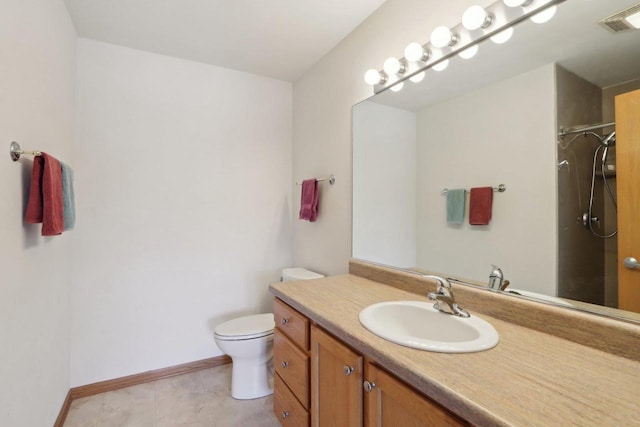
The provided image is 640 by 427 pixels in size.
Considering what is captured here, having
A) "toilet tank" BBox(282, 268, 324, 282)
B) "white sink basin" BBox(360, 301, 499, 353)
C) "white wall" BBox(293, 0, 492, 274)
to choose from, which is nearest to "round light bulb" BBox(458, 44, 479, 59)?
"white wall" BBox(293, 0, 492, 274)

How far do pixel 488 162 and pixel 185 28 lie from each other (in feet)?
6.35

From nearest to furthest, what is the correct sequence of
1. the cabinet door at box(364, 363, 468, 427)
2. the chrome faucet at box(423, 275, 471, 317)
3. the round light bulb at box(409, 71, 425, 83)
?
the cabinet door at box(364, 363, 468, 427) < the chrome faucet at box(423, 275, 471, 317) < the round light bulb at box(409, 71, 425, 83)

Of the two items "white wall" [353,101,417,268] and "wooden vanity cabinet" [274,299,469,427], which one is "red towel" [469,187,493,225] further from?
"wooden vanity cabinet" [274,299,469,427]

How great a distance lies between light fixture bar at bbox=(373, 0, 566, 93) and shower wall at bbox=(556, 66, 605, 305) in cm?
23

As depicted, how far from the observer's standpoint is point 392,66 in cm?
153

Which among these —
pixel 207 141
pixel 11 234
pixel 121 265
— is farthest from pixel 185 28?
pixel 121 265

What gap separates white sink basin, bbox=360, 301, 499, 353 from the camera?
81cm

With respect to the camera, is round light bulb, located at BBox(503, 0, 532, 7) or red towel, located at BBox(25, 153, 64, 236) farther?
red towel, located at BBox(25, 153, 64, 236)

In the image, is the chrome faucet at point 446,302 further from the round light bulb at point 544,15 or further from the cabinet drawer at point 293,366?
the round light bulb at point 544,15

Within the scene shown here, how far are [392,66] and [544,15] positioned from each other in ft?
2.17

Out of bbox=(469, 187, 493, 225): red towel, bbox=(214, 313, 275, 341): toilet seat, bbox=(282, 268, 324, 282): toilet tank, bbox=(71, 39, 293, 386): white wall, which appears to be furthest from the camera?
bbox=(282, 268, 324, 282): toilet tank

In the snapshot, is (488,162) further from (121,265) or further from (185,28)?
(121,265)

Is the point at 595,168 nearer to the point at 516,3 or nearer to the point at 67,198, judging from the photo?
the point at 516,3

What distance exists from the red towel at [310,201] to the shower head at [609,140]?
1.58 meters
